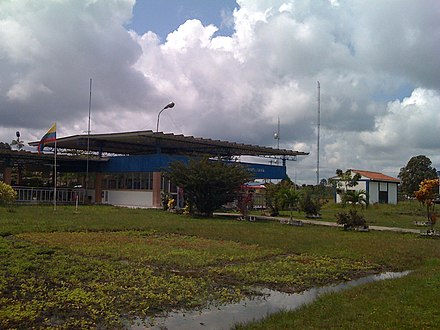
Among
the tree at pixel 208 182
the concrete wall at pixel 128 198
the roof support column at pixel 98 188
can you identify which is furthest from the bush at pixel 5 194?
the roof support column at pixel 98 188

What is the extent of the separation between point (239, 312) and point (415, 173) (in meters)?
67.2

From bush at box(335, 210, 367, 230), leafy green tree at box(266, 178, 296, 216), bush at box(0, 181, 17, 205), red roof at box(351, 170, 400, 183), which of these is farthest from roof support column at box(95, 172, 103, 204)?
red roof at box(351, 170, 400, 183)

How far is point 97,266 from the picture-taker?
39.9ft

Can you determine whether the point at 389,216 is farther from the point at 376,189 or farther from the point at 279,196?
the point at 376,189

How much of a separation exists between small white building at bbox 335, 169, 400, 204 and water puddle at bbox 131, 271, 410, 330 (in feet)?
180

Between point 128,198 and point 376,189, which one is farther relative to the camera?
point 376,189

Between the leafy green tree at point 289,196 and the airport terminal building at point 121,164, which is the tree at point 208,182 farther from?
the airport terminal building at point 121,164

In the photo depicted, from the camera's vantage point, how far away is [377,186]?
66.6m

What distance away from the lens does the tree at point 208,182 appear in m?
32.7

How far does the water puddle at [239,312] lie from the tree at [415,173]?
6297 cm

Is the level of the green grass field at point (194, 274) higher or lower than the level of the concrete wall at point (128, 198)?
lower

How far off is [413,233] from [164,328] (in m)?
19.2

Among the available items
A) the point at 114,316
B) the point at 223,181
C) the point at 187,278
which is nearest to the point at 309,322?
the point at 114,316

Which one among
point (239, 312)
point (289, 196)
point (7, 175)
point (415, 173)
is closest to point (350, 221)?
point (289, 196)
